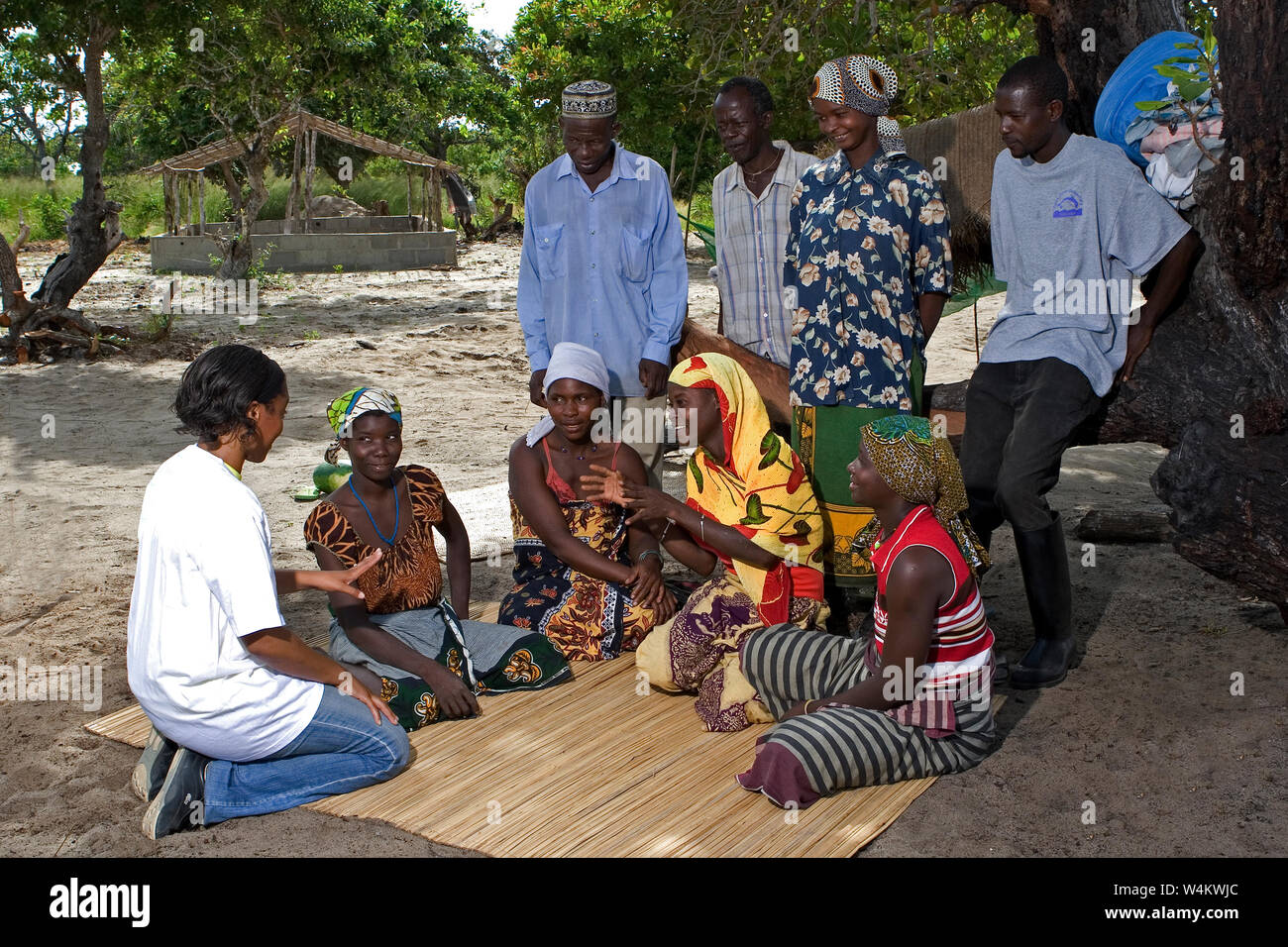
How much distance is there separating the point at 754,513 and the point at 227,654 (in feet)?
5.60

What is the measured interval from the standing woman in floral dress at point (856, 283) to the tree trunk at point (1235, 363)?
76 centimetres

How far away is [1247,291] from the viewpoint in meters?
3.79

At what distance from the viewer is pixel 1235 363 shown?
3902mm

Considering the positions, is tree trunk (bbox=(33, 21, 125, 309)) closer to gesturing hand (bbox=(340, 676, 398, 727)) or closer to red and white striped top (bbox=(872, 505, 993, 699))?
gesturing hand (bbox=(340, 676, 398, 727))

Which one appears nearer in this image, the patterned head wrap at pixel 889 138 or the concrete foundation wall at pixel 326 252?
→ the patterned head wrap at pixel 889 138

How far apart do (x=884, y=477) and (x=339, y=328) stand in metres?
10.6

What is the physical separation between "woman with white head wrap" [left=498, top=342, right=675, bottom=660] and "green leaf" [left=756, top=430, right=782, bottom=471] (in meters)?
0.49

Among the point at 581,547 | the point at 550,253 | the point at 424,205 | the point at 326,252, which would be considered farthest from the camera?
the point at 424,205

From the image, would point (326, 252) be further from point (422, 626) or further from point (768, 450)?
point (768, 450)

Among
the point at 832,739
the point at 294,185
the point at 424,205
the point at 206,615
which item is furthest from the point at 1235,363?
the point at 424,205

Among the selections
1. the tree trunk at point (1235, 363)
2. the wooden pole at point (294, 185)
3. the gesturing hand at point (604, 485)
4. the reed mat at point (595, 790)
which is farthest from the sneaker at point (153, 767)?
the wooden pole at point (294, 185)

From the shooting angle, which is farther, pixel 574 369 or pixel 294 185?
pixel 294 185

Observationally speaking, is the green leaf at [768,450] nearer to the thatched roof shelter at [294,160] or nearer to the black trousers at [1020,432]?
the black trousers at [1020,432]

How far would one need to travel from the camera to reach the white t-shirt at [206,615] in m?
2.99
